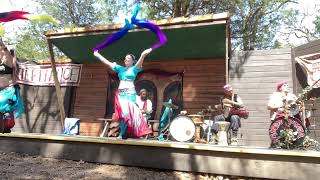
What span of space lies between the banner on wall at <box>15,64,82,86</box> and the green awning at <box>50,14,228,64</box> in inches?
18.7

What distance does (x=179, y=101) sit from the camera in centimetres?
881

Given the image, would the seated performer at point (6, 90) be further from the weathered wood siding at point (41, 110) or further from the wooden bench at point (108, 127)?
the weathered wood siding at point (41, 110)

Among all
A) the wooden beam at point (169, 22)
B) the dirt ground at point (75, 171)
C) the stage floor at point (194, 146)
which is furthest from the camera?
the wooden beam at point (169, 22)

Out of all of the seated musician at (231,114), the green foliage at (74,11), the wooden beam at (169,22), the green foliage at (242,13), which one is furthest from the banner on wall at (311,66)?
the green foliage at (74,11)

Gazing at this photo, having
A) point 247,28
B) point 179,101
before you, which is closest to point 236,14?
point 247,28

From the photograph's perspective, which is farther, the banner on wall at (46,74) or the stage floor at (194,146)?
the banner on wall at (46,74)

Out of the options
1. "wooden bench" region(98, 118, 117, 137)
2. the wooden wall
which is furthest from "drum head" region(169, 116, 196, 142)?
"wooden bench" region(98, 118, 117, 137)

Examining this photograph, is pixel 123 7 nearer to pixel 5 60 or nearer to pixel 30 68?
pixel 30 68

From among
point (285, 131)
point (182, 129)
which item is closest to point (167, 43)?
point (182, 129)

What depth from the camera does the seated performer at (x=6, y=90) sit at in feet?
18.8

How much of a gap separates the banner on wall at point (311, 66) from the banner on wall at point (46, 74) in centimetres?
607

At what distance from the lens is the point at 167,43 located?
8.20 meters

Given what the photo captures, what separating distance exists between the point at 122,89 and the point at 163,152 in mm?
1276

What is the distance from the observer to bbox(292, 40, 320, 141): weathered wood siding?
6.84m
